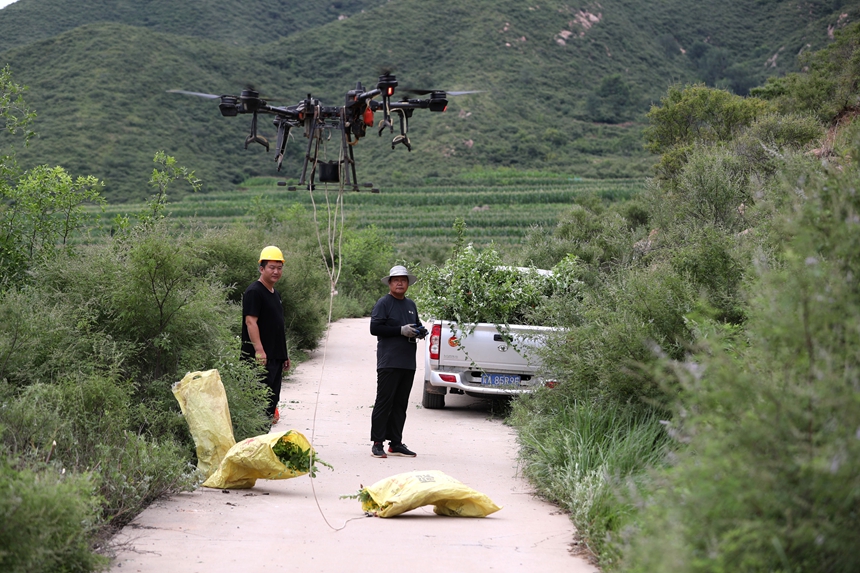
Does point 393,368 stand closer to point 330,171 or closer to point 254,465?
point 330,171

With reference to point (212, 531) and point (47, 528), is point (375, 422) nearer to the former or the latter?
point (212, 531)

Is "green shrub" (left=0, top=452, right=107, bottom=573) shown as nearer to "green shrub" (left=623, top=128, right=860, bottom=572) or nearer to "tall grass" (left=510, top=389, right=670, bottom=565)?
"green shrub" (left=623, top=128, right=860, bottom=572)

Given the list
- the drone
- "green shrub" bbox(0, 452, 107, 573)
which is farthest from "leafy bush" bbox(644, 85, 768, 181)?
"green shrub" bbox(0, 452, 107, 573)

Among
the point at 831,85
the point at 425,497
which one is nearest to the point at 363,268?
the point at 831,85

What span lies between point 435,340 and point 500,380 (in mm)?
1048

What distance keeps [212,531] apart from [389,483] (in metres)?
1.46

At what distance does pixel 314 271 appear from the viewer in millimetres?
20984

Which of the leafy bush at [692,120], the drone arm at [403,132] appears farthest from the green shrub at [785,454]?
the leafy bush at [692,120]

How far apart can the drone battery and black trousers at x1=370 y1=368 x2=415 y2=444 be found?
215 cm

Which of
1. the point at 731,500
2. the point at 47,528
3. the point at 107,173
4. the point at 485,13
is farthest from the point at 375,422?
the point at 485,13

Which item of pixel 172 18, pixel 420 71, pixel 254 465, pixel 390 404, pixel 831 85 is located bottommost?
pixel 254 465

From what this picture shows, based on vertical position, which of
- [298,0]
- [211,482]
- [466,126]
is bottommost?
[211,482]

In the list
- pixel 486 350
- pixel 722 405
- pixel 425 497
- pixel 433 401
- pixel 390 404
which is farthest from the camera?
pixel 433 401

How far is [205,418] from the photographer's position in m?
7.64
